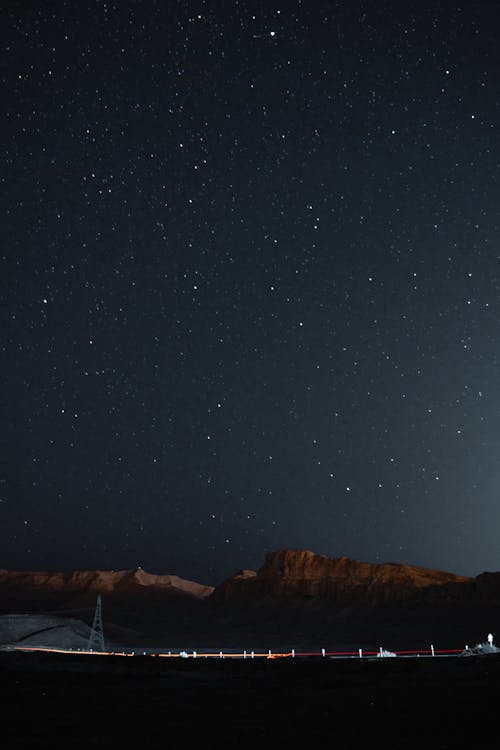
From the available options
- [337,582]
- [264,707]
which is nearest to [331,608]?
[337,582]

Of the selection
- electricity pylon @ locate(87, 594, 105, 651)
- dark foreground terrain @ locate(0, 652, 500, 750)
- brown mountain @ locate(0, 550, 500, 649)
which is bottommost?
dark foreground terrain @ locate(0, 652, 500, 750)

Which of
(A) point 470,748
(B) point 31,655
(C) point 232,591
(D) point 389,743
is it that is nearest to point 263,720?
(D) point 389,743

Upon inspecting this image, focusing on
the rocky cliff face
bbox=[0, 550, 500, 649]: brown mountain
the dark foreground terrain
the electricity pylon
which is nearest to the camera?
the dark foreground terrain

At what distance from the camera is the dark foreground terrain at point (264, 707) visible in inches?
572

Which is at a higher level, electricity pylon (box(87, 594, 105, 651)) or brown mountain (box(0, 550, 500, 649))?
brown mountain (box(0, 550, 500, 649))

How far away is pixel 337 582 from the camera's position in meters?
145

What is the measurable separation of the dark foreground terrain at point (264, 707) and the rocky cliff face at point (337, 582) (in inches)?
3648

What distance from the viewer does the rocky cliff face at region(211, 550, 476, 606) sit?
417 ft

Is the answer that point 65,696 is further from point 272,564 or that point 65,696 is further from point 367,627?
point 272,564

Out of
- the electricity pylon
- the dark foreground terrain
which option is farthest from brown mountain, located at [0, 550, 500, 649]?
the dark foreground terrain

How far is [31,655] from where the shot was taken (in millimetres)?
50844

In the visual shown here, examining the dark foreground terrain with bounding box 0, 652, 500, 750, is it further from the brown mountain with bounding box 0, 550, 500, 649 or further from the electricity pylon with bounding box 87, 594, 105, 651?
the brown mountain with bounding box 0, 550, 500, 649

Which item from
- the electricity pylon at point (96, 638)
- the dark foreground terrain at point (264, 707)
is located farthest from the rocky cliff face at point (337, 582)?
the dark foreground terrain at point (264, 707)

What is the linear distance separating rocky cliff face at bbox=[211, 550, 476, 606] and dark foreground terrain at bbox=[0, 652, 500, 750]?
304 ft
